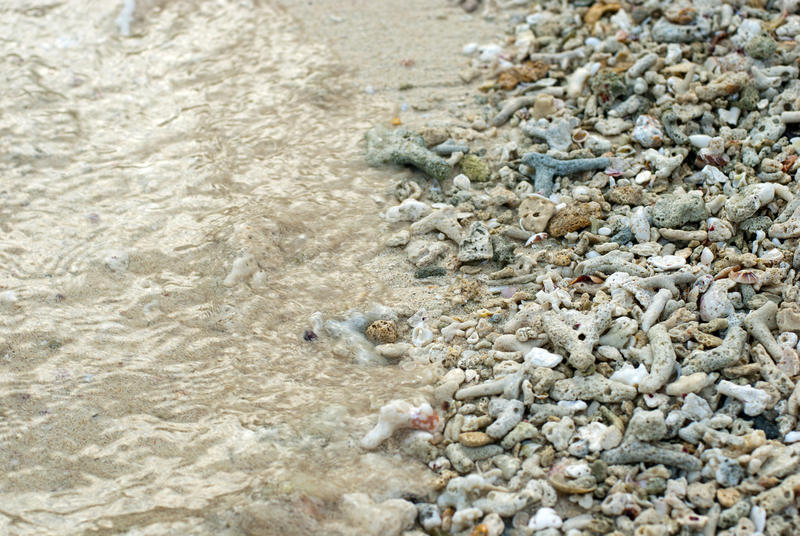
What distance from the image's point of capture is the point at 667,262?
4.14 metres

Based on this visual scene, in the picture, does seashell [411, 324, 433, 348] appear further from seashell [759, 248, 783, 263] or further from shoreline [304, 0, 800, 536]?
seashell [759, 248, 783, 263]

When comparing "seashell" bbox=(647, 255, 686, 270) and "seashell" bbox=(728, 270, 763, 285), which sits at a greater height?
"seashell" bbox=(728, 270, 763, 285)

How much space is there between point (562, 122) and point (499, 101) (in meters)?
0.74

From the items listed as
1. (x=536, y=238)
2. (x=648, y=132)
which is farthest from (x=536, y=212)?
(x=648, y=132)

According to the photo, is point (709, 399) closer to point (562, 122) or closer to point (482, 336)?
point (482, 336)

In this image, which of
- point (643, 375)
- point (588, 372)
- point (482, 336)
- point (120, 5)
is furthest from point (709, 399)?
point (120, 5)

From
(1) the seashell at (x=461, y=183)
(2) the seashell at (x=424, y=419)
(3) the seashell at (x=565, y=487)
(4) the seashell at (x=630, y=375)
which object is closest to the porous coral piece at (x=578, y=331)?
(4) the seashell at (x=630, y=375)

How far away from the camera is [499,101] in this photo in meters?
5.91

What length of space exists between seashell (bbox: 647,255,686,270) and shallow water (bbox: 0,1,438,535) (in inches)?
59.3

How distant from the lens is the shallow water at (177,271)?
3385 millimetres

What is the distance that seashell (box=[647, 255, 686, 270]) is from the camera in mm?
4098

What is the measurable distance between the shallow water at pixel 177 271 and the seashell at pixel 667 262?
4.94 ft

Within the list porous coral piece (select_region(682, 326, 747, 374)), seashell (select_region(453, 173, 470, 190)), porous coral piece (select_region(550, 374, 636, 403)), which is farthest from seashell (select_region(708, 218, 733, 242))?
seashell (select_region(453, 173, 470, 190))

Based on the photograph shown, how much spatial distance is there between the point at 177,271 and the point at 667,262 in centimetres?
284
